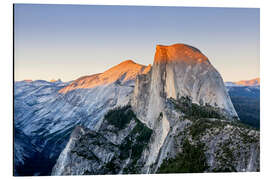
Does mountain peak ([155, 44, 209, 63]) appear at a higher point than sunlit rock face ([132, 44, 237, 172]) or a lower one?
higher

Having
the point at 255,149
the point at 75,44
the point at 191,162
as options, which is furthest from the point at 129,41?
the point at 255,149

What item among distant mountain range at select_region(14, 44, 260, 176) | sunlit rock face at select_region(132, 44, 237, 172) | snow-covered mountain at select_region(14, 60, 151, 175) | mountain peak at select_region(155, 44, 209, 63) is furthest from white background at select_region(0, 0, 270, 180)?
snow-covered mountain at select_region(14, 60, 151, 175)

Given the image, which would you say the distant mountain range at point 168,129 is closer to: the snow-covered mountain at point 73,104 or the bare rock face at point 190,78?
the bare rock face at point 190,78

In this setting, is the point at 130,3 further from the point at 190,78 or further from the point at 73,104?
the point at 73,104

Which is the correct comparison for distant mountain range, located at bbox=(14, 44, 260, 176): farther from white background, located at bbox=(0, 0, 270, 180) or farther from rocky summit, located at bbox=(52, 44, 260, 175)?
white background, located at bbox=(0, 0, 270, 180)

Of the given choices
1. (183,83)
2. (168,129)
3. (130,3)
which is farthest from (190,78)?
(130,3)
